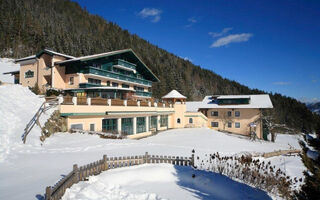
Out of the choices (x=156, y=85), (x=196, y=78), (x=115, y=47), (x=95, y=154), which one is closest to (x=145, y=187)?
(x=95, y=154)

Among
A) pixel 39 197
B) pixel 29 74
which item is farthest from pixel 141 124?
pixel 39 197

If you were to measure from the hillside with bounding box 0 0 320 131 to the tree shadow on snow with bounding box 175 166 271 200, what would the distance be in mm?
45222

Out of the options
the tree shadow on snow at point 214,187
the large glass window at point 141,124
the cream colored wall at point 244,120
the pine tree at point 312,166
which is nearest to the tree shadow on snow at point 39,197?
the tree shadow on snow at point 214,187

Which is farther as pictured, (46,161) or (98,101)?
(98,101)

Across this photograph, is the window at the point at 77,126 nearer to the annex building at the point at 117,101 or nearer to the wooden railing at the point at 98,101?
the annex building at the point at 117,101

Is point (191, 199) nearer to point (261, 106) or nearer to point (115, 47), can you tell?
point (261, 106)

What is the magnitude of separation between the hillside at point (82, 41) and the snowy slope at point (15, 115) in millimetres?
50824

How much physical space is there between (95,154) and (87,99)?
8.08m

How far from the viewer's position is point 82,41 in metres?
83.4

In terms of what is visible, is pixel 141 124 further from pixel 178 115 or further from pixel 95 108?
pixel 178 115

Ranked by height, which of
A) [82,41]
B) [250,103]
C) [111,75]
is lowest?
[250,103]

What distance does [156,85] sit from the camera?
7419cm

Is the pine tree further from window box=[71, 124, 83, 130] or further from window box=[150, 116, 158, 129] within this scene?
window box=[150, 116, 158, 129]

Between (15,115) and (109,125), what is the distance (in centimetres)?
951
